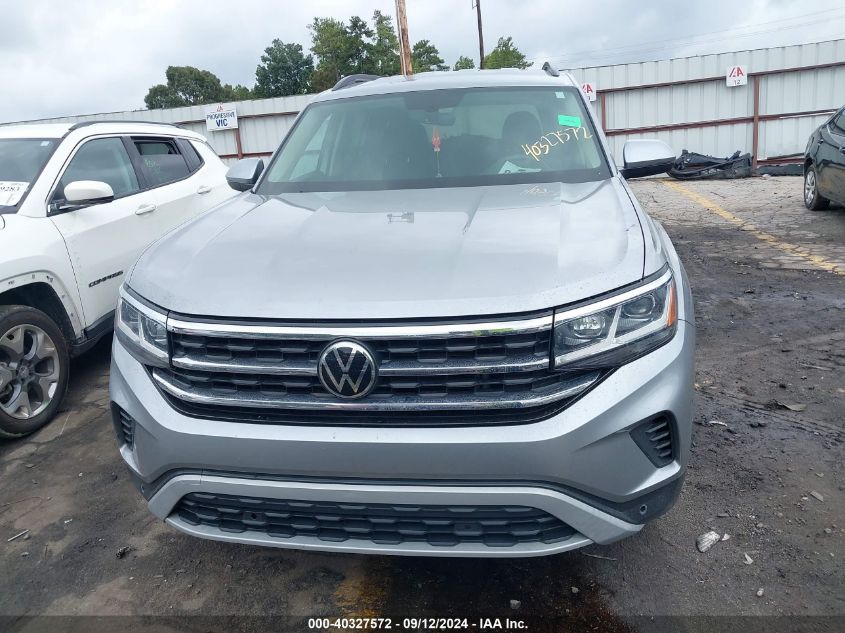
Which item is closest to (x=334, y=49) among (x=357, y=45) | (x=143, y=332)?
(x=357, y=45)

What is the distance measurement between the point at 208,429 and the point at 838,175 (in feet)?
27.8

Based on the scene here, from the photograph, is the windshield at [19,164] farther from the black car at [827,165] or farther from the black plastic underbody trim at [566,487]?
the black car at [827,165]

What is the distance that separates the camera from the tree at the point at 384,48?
2003 inches

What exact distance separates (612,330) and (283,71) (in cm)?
7168

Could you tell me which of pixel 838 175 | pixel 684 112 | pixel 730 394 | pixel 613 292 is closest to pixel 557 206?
pixel 613 292

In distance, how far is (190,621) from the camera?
232 cm

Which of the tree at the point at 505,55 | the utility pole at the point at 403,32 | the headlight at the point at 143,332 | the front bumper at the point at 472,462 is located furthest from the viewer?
the tree at the point at 505,55

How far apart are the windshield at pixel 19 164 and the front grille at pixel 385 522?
9.25 ft

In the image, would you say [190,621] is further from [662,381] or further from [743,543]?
[743,543]

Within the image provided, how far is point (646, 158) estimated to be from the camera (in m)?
3.50

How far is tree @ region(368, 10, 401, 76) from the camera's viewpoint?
167 ft

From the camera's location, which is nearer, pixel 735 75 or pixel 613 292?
pixel 613 292

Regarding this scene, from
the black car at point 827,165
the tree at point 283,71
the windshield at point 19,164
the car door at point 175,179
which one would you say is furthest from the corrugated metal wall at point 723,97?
the tree at point 283,71

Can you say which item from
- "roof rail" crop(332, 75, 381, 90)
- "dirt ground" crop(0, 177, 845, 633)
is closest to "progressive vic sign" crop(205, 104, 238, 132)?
"roof rail" crop(332, 75, 381, 90)
